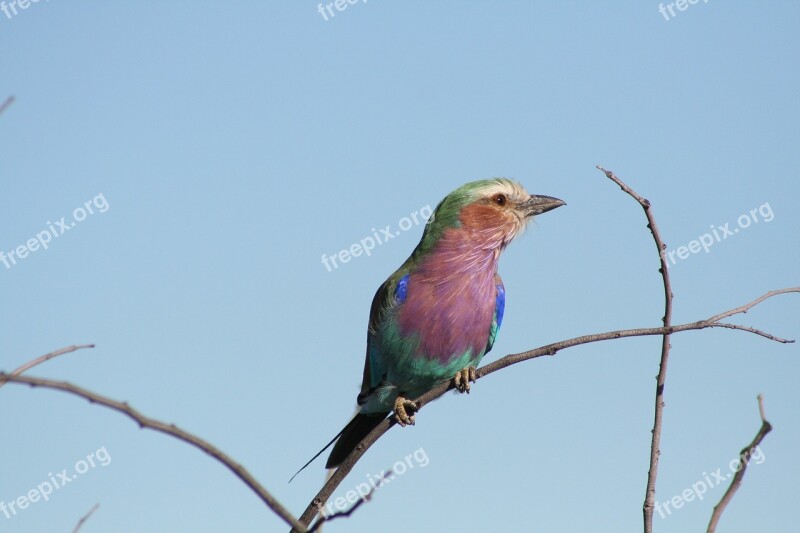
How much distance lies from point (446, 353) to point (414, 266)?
646mm

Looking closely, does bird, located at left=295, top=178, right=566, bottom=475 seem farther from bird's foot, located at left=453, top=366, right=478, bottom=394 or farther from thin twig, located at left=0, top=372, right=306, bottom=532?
thin twig, located at left=0, top=372, right=306, bottom=532

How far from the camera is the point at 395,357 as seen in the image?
5.50 metres

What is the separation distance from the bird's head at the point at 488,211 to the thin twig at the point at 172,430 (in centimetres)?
Answer: 366

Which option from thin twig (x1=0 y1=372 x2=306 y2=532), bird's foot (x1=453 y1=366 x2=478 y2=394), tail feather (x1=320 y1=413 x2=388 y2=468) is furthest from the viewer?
tail feather (x1=320 y1=413 x2=388 y2=468)

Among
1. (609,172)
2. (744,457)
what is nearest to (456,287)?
(609,172)

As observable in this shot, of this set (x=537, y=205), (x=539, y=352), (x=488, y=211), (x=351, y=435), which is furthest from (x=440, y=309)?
(x=539, y=352)

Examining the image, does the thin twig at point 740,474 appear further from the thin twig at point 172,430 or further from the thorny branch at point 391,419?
the thin twig at point 172,430

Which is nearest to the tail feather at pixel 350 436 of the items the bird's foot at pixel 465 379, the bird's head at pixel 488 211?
the bird's foot at pixel 465 379

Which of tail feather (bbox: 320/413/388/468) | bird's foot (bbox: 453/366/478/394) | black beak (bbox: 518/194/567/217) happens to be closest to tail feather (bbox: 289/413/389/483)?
tail feather (bbox: 320/413/388/468)

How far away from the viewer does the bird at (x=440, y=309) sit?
5379 millimetres

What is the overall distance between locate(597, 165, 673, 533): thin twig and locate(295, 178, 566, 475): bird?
1993 millimetres

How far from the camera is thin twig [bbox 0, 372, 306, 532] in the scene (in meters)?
1.95

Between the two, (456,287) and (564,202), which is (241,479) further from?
(564,202)

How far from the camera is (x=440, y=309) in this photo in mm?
5410
